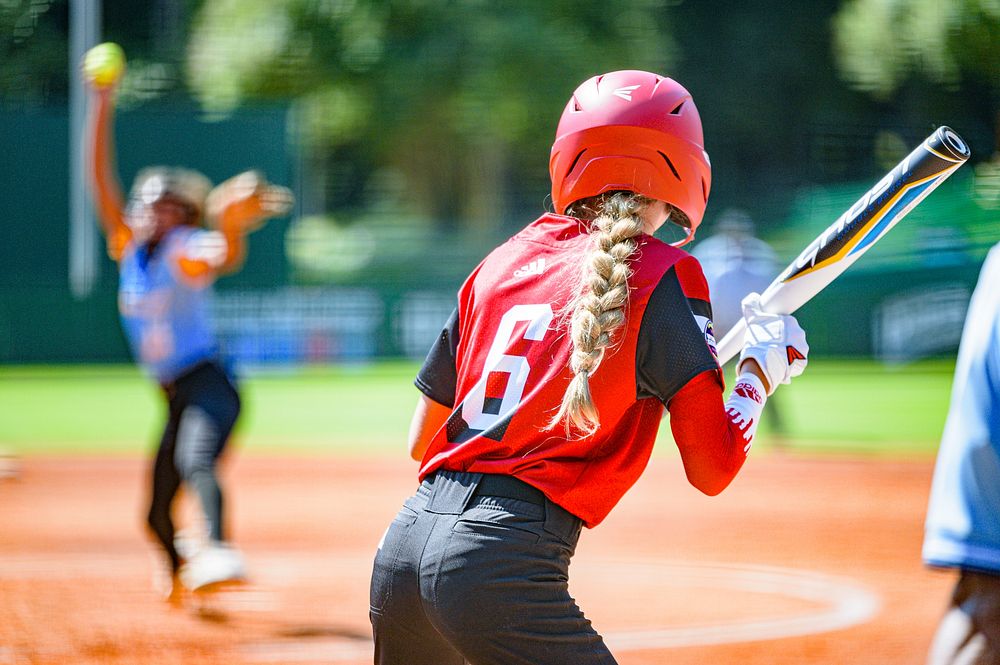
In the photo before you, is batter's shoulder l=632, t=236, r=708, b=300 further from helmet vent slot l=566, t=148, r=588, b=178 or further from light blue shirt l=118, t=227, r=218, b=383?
light blue shirt l=118, t=227, r=218, b=383

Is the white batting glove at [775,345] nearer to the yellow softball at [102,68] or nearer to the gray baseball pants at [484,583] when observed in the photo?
the gray baseball pants at [484,583]

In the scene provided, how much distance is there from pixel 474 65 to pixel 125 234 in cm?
2650

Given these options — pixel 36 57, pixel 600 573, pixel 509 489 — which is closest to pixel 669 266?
pixel 509 489

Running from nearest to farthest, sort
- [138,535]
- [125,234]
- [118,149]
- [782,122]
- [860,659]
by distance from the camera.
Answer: [860,659] → [125,234] → [138,535] → [118,149] → [782,122]

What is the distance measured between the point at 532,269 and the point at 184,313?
3.54 m

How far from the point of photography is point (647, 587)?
6.11 m

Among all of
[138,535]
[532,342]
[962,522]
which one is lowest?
[138,535]

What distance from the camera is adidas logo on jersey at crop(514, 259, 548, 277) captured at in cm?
229

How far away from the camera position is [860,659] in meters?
4.59

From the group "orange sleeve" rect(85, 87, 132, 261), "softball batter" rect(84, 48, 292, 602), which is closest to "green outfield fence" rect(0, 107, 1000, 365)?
"orange sleeve" rect(85, 87, 132, 261)


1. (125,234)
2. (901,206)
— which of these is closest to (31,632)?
(125,234)

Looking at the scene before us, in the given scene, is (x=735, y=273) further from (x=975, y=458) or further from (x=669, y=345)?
(x=669, y=345)

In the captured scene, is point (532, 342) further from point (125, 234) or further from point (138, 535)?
point (138, 535)

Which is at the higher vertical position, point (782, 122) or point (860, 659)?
point (782, 122)
